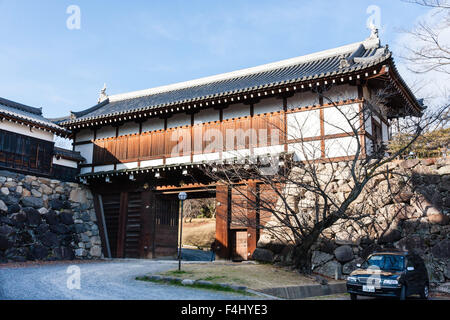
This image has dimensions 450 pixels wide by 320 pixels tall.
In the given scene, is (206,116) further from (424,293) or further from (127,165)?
(424,293)

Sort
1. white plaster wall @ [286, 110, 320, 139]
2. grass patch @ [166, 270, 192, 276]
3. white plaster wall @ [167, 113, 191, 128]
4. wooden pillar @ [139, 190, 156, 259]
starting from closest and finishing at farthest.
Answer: grass patch @ [166, 270, 192, 276]
white plaster wall @ [286, 110, 320, 139]
white plaster wall @ [167, 113, 191, 128]
wooden pillar @ [139, 190, 156, 259]

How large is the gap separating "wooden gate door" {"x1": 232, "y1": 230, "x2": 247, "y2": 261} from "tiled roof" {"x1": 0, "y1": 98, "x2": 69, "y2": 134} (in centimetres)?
1099

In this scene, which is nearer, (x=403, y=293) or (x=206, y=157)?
(x=403, y=293)

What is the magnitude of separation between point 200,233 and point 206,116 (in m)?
18.3

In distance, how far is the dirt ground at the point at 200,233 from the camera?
1310 inches

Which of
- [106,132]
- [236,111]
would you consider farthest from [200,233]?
[236,111]

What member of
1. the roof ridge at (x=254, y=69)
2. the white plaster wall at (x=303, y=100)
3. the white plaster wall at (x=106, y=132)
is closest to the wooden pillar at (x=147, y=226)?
the white plaster wall at (x=106, y=132)

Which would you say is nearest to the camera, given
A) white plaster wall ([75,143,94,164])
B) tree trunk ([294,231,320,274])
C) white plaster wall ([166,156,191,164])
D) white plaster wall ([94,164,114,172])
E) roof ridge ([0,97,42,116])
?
tree trunk ([294,231,320,274])

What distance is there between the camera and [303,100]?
54.1ft

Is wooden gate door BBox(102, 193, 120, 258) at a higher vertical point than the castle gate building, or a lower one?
lower

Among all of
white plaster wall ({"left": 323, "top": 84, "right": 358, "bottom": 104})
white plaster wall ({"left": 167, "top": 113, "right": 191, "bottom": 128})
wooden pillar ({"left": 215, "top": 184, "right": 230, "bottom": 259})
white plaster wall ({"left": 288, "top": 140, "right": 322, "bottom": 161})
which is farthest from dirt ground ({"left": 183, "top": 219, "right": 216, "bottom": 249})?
white plaster wall ({"left": 323, "top": 84, "right": 358, "bottom": 104})

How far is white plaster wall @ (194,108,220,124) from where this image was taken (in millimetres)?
18344

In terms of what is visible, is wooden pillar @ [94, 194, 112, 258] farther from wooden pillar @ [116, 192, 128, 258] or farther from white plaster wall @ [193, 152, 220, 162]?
white plaster wall @ [193, 152, 220, 162]
